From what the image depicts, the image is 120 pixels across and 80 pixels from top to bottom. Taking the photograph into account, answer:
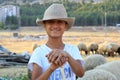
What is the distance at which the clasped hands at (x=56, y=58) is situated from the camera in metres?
3.05

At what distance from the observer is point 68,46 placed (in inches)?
138

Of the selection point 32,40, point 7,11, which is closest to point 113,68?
Result: point 32,40

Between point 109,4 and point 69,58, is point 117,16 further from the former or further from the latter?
point 69,58

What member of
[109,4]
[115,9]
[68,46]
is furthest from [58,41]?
[109,4]

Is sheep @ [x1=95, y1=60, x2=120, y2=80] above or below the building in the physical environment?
above

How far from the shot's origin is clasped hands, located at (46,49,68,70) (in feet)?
10.0

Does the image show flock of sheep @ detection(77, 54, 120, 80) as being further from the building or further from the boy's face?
the building

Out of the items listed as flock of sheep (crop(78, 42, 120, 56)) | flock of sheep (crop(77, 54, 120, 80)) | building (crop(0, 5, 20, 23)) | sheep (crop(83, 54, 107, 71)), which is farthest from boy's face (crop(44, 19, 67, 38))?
building (crop(0, 5, 20, 23))

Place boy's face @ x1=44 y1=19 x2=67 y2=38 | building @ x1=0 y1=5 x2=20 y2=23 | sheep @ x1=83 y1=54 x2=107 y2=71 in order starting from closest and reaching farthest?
boy's face @ x1=44 y1=19 x2=67 y2=38 < sheep @ x1=83 y1=54 x2=107 y2=71 < building @ x1=0 y1=5 x2=20 y2=23

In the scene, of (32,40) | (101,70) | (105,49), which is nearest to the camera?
(101,70)

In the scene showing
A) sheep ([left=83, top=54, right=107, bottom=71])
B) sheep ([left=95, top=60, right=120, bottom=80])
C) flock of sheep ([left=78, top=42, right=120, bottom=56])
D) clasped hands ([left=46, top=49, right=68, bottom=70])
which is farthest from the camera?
flock of sheep ([left=78, top=42, right=120, bottom=56])

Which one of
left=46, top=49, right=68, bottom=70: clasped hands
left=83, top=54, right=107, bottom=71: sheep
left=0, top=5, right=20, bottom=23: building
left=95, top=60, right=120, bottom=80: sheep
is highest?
left=46, top=49, right=68, bottom=70: clasped hands

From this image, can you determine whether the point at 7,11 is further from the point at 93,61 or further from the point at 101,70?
the point at 101,70

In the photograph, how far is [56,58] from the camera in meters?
3.06
